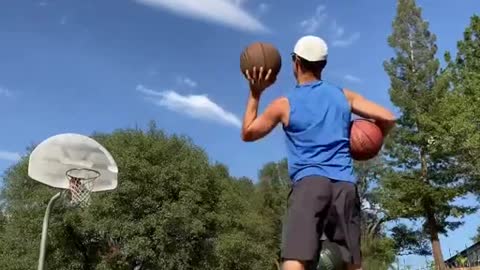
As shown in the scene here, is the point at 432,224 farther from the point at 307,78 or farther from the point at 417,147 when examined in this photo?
the point at 307,78

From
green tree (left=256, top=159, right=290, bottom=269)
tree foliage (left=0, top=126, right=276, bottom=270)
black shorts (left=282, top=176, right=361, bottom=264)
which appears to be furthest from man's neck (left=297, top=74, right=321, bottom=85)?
green tree (left=256, top=159, right=290, bottom=269)

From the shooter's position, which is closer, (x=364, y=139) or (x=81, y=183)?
(x=364, y=139)

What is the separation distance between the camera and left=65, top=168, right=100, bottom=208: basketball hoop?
39.9ft

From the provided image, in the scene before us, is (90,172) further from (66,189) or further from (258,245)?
(258,245)

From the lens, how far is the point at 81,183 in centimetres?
1243

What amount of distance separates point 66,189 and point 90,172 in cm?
63

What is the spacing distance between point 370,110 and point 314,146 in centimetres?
47

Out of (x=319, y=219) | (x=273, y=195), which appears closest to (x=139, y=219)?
(x=273, y=195)

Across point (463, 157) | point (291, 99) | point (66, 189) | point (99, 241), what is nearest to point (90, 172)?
point (66, 189)

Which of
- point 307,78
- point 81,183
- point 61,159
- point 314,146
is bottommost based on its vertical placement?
point 314,146

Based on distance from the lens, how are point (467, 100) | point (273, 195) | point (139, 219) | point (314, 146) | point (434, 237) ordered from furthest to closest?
point (273, 195)
point (434, 237)
point (139, 219)
point (467, 100)
point (314, 146)

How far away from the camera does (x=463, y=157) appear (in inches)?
1198

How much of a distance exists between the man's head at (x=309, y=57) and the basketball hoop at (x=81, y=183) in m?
9.12

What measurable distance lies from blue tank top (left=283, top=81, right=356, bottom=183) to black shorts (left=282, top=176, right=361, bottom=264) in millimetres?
78
